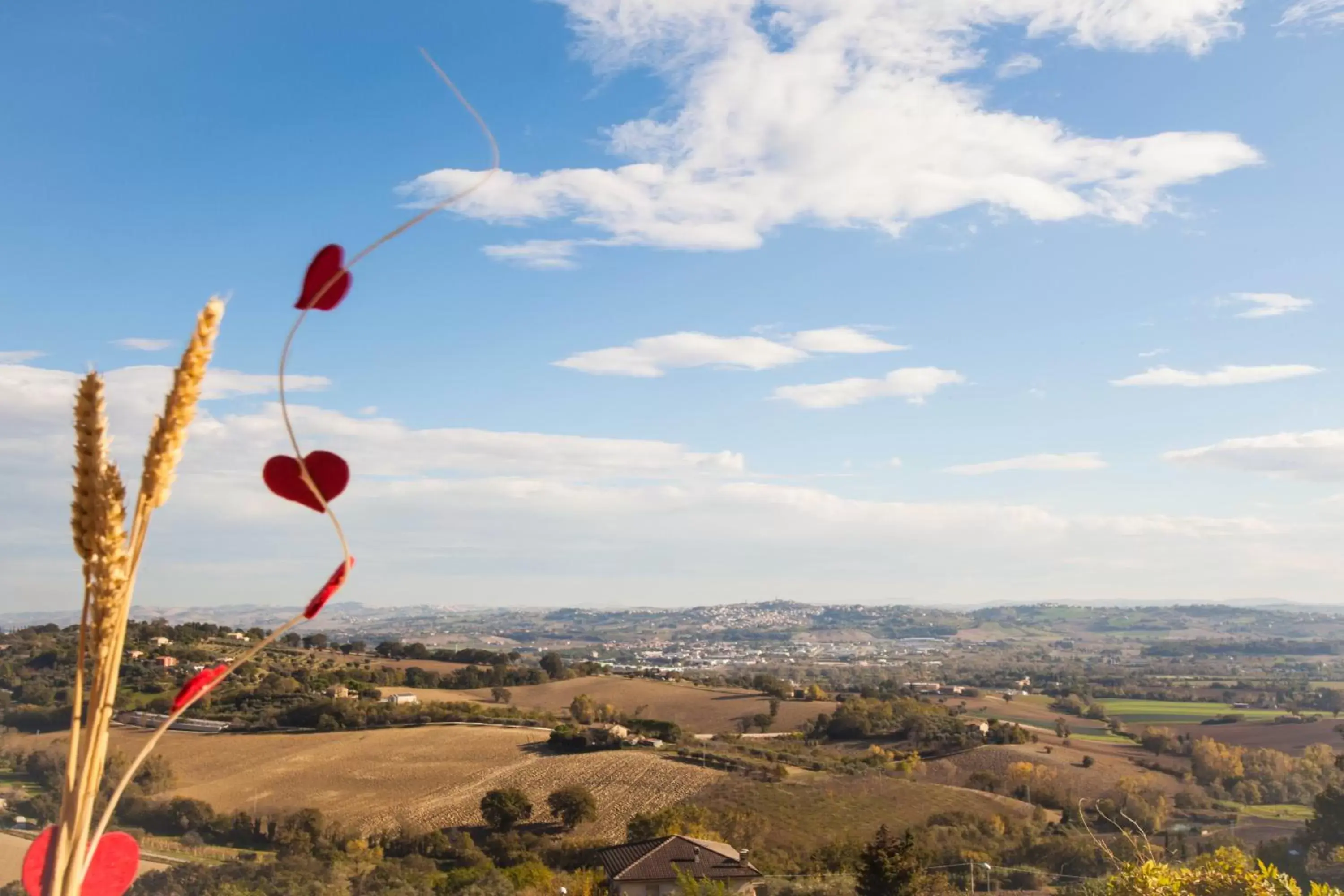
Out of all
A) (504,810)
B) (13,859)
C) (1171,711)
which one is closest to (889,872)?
(504,810)

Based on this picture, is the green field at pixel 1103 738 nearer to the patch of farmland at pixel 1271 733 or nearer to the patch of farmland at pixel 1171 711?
the patch of farmland at pixel 1271 733

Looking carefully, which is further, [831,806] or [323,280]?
[831,806]

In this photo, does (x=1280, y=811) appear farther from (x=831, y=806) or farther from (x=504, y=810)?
(x=504, y=810)

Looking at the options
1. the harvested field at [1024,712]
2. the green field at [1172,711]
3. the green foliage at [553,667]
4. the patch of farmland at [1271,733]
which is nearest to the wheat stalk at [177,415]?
the patch of farmland at [1271,733]

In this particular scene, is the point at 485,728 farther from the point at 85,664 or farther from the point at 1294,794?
the point at 85,664

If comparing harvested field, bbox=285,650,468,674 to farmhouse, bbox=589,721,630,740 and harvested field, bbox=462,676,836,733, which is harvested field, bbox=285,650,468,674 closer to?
harvested field, bbox=462,676,836,733

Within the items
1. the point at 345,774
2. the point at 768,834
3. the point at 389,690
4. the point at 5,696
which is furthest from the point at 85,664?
the point at 389,690
